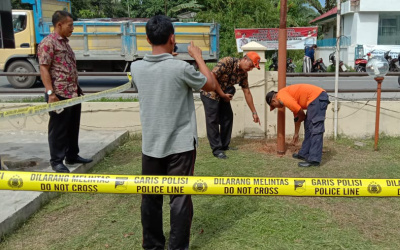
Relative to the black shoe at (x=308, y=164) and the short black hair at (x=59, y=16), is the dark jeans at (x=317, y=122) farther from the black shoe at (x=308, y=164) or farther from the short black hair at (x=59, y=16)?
the short black hair at (x=59, y=16)

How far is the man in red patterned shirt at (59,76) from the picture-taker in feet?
13.5

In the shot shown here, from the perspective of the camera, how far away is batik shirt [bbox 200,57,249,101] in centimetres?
546

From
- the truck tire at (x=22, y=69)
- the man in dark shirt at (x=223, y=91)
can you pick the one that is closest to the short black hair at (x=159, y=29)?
the man in dark shirt at (x=223, y=91)

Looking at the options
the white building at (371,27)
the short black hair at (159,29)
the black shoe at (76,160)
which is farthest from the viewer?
the white building at (371,27)

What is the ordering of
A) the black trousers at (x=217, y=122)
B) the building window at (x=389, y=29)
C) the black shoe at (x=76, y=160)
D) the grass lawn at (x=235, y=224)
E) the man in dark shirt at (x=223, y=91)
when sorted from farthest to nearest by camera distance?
the building window at (x=389, y=29) < the black trousers at (x=217, y=122) < the man in dark shirt at (x=223, y=91) < the black shoe at (x=76, y=160) < the grass lawn at (x=235, y=224)

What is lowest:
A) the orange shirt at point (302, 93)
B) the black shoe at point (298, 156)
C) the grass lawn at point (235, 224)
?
the grass lawn at point (235, 224)

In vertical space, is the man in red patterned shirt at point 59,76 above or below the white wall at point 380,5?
below

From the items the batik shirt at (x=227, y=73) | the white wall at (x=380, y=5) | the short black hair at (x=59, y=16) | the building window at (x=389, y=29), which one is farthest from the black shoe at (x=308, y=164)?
the building window at (x=389, y=29)

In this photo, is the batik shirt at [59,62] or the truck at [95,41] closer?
the batik shirt at [59,62]

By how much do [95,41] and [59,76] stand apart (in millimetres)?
9147

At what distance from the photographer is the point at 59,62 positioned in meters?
4.20

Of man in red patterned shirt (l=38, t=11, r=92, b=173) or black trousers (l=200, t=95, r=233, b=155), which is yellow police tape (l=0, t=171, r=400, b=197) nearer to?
man in red patterned shirt (l=38, t=11, r=92, b=173)

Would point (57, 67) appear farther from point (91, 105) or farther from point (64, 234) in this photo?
point (91, 105)

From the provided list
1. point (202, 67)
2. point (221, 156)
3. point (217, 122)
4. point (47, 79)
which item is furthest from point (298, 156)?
point (47, 79)
